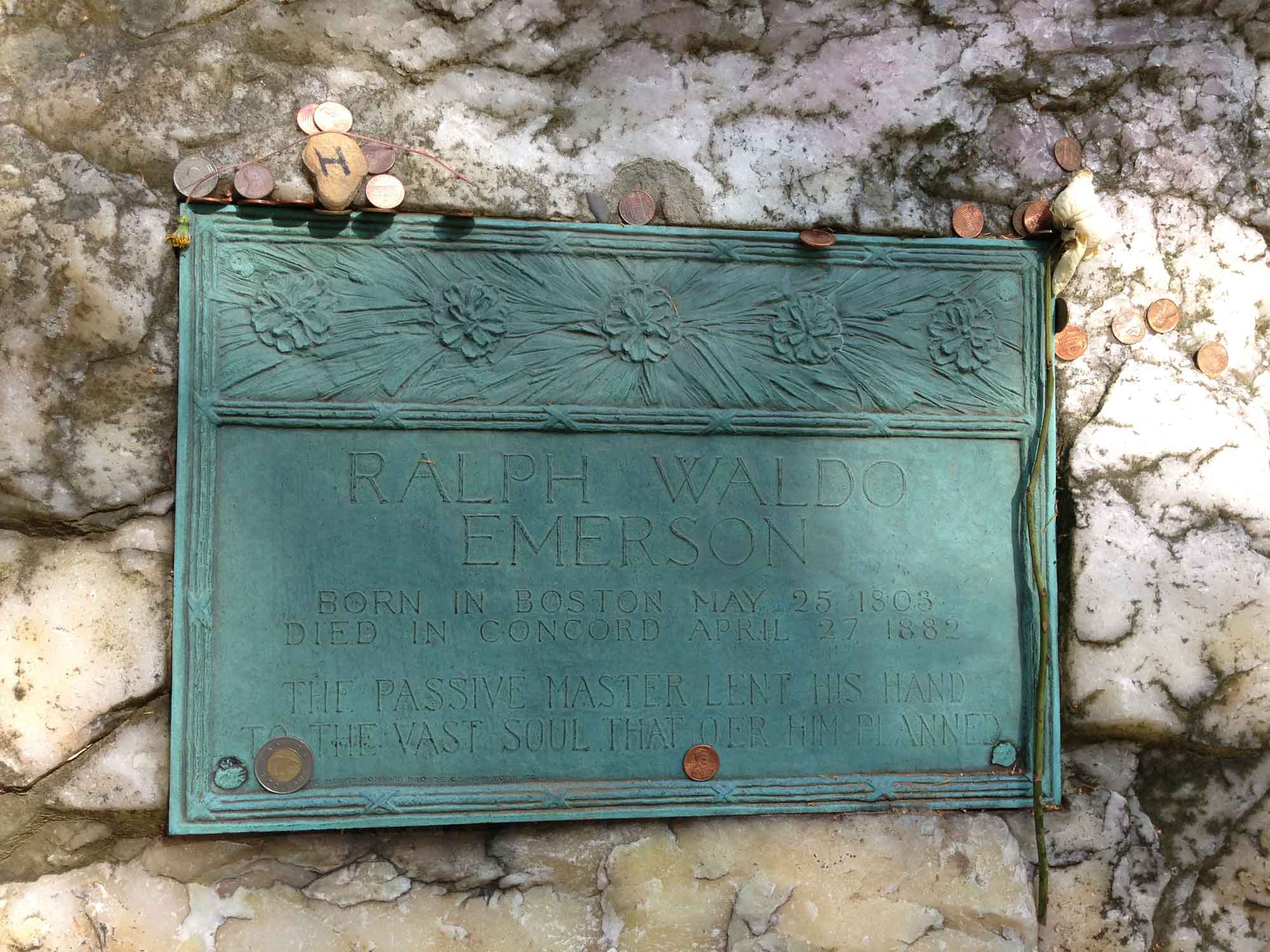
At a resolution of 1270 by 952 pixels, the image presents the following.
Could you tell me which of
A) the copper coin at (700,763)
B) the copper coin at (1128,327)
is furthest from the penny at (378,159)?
the copper coin at (1128,327)

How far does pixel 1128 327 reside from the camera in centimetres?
235

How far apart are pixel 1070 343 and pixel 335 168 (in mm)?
1782

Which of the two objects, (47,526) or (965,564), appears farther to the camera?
(965,564)

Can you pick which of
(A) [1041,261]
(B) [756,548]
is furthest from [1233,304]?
(B) [756,548]

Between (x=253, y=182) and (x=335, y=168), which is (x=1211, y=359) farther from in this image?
(x=253, y=182)

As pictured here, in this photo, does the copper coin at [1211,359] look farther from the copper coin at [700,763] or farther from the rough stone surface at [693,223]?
the copper coin at [700,763]

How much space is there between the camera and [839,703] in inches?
86.0

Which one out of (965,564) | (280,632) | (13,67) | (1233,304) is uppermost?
(13,67)

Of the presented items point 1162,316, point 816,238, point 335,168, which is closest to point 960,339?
point 816,238

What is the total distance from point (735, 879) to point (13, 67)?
239 cm

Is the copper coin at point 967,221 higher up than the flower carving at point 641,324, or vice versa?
the copper coin at point 967,221

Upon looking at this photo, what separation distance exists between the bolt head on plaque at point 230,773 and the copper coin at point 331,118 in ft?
4.56

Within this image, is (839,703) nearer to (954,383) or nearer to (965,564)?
(965,564)

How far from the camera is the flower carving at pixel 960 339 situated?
226cm
